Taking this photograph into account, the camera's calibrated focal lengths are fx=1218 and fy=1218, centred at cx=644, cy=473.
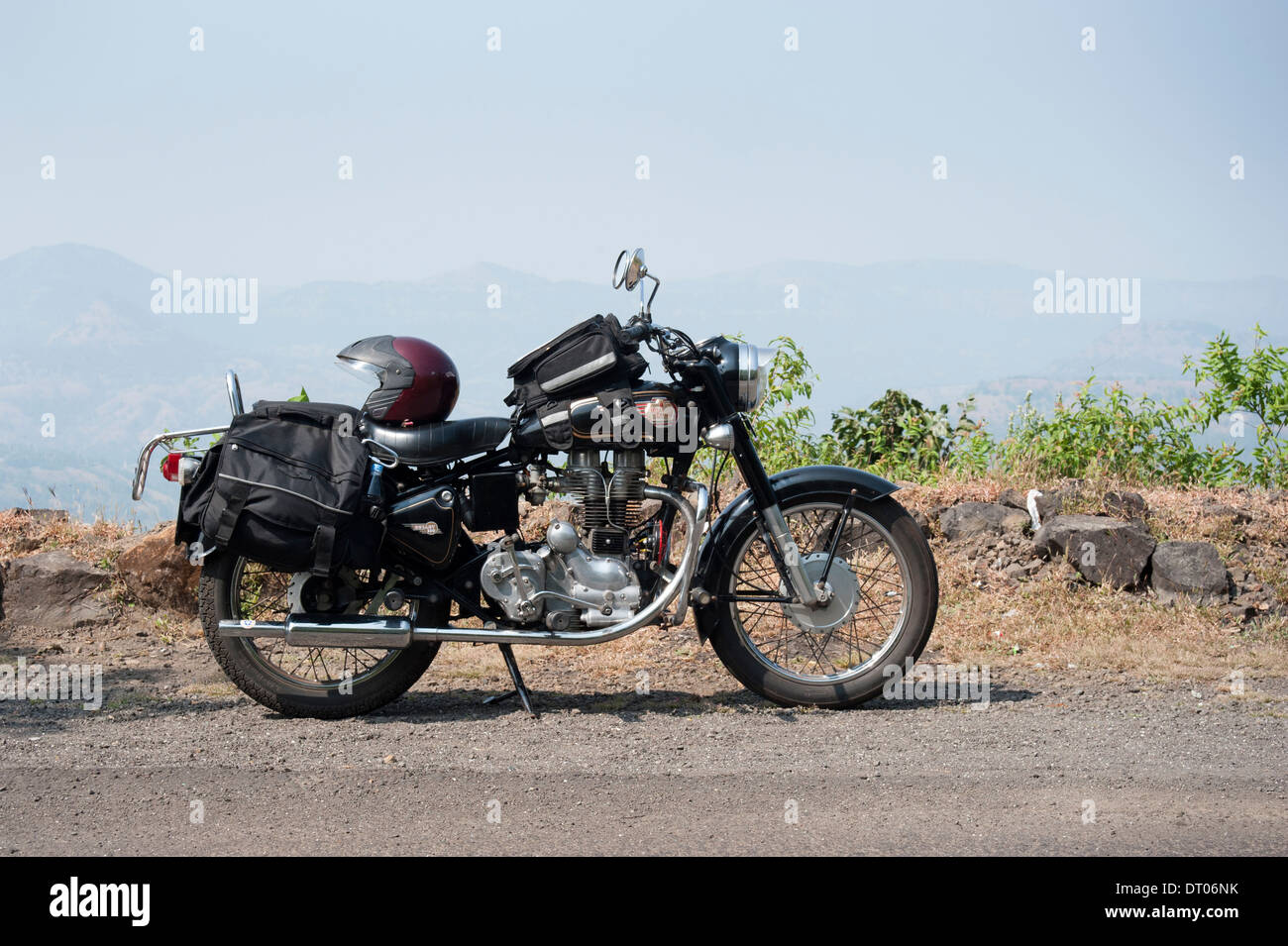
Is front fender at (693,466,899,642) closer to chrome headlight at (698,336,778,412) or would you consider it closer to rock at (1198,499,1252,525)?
chrome headlight at (698,336,778,412)

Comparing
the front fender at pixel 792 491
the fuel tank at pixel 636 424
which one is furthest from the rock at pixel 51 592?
the front fender at pixel 792 491

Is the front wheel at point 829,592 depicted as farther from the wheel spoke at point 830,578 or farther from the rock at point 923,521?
the rock at point 923,521

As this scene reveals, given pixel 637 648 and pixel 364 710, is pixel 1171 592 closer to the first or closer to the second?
pixel 637 648

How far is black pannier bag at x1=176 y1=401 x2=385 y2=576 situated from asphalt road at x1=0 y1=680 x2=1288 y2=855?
2.54 feet

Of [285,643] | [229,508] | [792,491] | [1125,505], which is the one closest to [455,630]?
[285,643]

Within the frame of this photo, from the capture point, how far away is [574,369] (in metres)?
5.30

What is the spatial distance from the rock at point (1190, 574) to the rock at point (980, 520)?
38.2 inches

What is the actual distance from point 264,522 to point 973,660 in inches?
150

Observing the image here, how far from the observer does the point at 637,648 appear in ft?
22.4

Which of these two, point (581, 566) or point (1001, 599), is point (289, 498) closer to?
point (581, 566)

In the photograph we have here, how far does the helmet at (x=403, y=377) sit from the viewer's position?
210 inches

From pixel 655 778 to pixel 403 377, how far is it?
6.80 feet

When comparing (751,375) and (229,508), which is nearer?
(229,508)

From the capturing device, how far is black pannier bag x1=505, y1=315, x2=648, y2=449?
5.30 m
